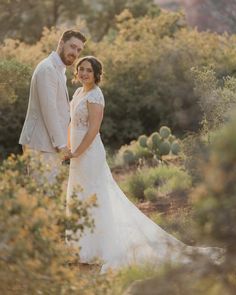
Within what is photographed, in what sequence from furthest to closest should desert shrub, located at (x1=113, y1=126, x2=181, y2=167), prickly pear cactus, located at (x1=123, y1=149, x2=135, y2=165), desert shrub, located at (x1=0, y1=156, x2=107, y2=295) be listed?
1. prickly pear cactus, located at (x1=123, y1=149, x2=135, y2=165)
2. desert shrub, located at (x1=113, y1=126, x2=181, y2=167)
3. desert shrub, located at (x1=0, y1=156, x2=107, y2=295)

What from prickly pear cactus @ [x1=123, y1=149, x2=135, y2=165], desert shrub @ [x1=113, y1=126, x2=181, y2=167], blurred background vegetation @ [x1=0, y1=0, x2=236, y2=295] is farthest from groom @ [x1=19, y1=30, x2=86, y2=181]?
prickly pear cactus @ [x1=123, y1=149, x2=135, y2=165]

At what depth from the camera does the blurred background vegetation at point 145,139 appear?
165 inches

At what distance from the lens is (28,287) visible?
4.71m

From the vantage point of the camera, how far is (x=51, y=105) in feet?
27.1

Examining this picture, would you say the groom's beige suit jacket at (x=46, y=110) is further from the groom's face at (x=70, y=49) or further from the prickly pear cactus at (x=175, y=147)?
the prickly pear cactus at (x=175, y=147)

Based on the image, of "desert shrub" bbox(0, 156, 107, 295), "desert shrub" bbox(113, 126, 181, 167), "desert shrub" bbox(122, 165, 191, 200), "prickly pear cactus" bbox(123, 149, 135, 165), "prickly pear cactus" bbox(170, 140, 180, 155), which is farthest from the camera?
"prickly pear cactus" bbox(123, 149, 135, 165)

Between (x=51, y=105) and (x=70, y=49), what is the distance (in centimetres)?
51

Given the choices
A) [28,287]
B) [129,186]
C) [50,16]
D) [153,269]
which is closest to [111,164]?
[129,186]

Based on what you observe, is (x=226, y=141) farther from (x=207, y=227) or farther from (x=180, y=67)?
(x=180, y=67)

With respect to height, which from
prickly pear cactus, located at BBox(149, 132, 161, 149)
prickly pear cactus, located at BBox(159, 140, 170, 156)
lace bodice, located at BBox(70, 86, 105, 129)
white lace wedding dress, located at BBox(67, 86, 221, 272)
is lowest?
white lace wedding dress, located at BBox(67, 86, 221, 272)

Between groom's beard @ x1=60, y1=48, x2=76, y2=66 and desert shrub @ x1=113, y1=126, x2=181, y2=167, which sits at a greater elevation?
groom's beard @ x1=60, y1=48, x2=76, y2=66

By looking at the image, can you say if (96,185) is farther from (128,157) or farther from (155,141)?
(128,157)

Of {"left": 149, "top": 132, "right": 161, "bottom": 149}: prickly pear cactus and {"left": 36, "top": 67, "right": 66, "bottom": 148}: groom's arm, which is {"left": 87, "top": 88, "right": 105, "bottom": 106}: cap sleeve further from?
{"left": 149, "top": 132, "right": 161, "bottom": 149}: prickly pear cactus

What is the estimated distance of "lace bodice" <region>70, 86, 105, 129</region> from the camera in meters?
8.38
